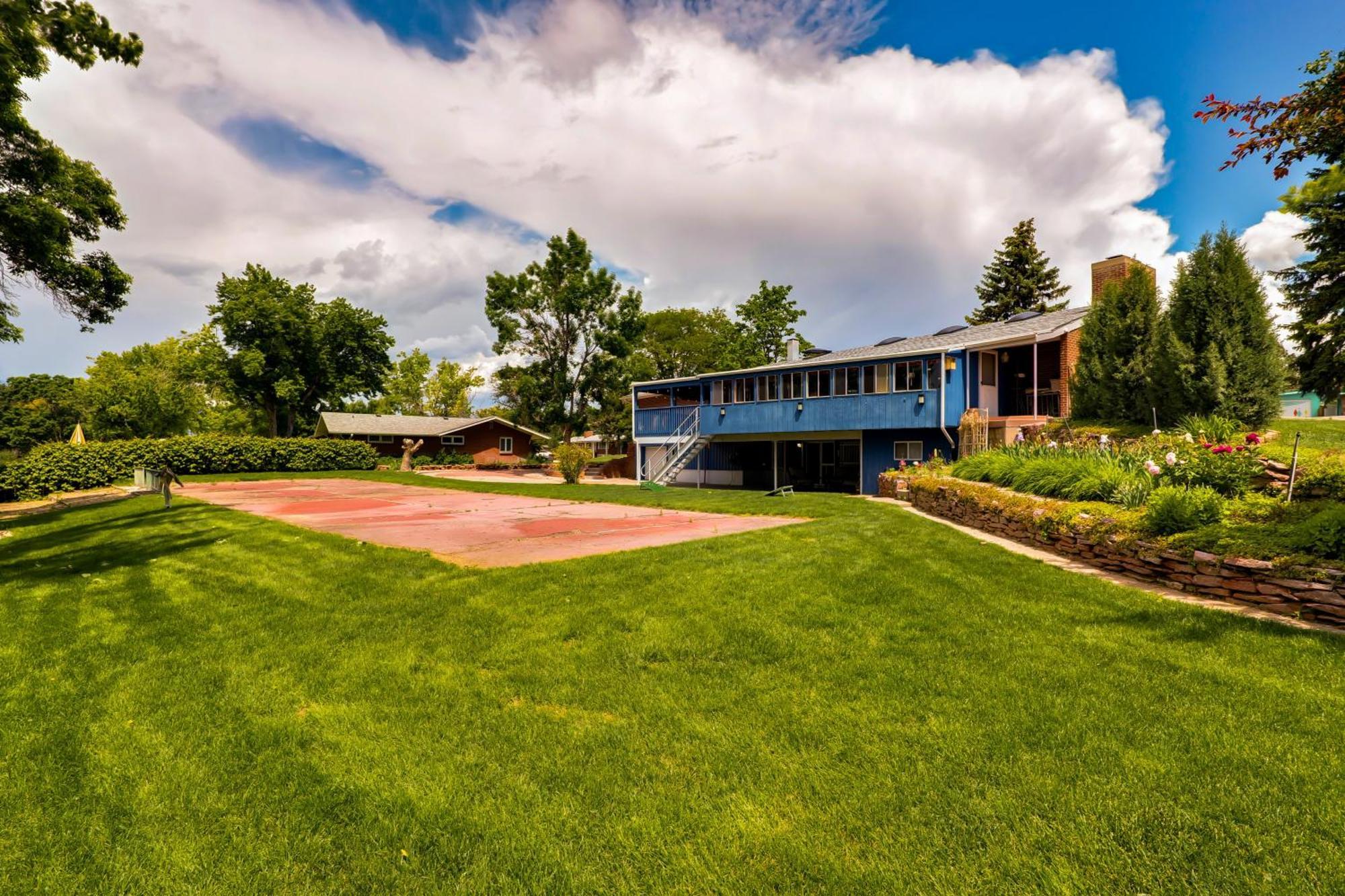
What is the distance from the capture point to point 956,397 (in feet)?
63.5

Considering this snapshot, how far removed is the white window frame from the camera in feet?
67.9

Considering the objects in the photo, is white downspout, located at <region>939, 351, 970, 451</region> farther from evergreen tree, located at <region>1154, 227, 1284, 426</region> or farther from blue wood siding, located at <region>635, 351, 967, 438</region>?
evergreen tree, located at <region>1154, 227, 1284, 426</region>

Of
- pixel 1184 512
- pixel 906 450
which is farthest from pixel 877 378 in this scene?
pixel 1184 512

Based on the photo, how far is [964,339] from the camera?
69.8 ft

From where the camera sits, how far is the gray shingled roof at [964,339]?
1945cm

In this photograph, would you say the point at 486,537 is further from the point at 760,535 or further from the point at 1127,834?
the point at 1127,834

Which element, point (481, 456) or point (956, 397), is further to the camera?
point (481, 456)

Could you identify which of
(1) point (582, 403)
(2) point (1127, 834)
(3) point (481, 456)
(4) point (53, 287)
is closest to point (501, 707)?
(2) point (1127, 834)

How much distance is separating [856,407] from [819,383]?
182 cm

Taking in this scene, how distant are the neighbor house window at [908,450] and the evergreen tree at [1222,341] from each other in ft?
24.6

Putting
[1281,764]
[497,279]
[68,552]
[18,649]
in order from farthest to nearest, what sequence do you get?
[497,279] → [68,552] → [18,649] → [1281,764]

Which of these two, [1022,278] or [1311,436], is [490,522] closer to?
[1311,436]

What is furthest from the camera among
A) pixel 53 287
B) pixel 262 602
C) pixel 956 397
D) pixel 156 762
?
pixel 956 397

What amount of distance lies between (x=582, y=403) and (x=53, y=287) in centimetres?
2715
